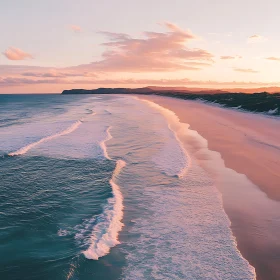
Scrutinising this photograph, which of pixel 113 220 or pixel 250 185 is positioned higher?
pixel 250 185

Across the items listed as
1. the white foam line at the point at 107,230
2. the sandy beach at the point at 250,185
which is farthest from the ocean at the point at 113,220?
the sandy beach at the point at 250,185

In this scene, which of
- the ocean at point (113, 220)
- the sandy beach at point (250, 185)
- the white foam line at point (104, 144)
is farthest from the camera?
the white foam line at point (104, 144)

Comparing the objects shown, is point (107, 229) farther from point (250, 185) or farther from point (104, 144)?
point (104, 144)

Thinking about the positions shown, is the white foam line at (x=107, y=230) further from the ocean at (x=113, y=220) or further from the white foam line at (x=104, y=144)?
the white foam line at (x=104, y=144)

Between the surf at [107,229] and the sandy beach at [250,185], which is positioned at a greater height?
the sandy beach at [250,185]

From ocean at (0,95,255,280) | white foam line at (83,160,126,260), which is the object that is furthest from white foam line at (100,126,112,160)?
white foam line at (83,160,126,260)

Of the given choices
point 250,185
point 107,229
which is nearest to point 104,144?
point 250,185

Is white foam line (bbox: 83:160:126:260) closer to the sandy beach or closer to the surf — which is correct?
the surf
